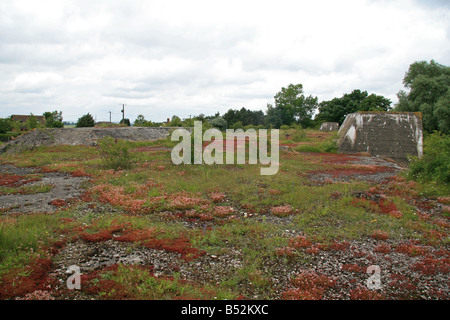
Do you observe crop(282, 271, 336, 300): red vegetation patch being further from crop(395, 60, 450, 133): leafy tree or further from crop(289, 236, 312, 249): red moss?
crop(395, 60, 450, 133): leafy tree

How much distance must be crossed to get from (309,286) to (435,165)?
1479cm

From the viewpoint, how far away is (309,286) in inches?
246

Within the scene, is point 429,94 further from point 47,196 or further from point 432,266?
point 47,196

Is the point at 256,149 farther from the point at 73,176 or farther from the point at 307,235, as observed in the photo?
the point at 307,235

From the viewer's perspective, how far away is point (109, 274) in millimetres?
6375

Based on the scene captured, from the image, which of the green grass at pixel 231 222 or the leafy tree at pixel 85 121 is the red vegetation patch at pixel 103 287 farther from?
the leafy tree at pixel 85 121

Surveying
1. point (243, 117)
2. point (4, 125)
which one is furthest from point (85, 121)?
point (243, 117)

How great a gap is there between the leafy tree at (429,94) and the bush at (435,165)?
30364mm

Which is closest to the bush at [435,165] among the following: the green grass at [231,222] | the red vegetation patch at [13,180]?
the green grass at [231,222]

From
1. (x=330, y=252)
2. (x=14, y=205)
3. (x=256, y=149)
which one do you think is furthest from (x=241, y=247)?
(x=256, y=149)

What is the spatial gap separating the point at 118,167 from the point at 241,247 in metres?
14.2

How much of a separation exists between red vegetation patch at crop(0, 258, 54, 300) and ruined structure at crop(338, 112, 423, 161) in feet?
103

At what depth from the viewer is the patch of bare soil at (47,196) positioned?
36.2ft

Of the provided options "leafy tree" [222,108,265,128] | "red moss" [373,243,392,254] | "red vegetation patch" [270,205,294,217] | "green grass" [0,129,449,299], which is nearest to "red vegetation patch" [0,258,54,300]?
"green grass" [0,129,449,299]
